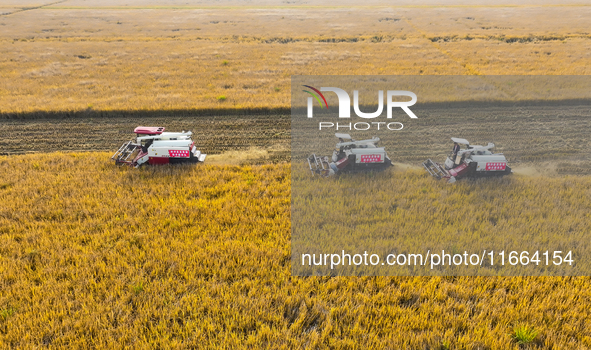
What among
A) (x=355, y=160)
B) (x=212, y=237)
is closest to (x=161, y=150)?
(x=212, y=237)

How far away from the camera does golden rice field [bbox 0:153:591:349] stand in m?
5.33

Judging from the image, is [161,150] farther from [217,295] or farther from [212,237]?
[217,295]

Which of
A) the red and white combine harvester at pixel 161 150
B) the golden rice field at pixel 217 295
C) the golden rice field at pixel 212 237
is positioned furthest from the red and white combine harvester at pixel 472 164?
the red and white combine harvester at pixel 161 150

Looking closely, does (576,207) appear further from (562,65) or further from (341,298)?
(562,65)

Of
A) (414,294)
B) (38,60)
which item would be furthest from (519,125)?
(38,60)

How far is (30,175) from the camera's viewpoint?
1124cm

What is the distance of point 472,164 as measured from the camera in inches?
409

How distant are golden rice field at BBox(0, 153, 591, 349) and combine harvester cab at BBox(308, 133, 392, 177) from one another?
2920 mm

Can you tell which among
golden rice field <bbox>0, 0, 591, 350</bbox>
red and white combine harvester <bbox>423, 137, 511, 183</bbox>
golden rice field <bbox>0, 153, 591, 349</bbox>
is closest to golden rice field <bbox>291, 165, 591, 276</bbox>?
golden rice field <bbox>0, 0, 591, 350</bbox>

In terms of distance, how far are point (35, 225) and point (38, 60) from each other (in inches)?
1199

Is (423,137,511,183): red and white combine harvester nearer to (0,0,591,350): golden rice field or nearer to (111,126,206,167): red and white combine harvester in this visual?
(0,0,591,350): golden rice field

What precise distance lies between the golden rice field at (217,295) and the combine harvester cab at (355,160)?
9.58ft

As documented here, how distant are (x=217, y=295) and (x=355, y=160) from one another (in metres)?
6.69

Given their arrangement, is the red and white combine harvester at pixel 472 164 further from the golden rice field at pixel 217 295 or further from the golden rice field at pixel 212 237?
the golden rice field at pixel 217 295
